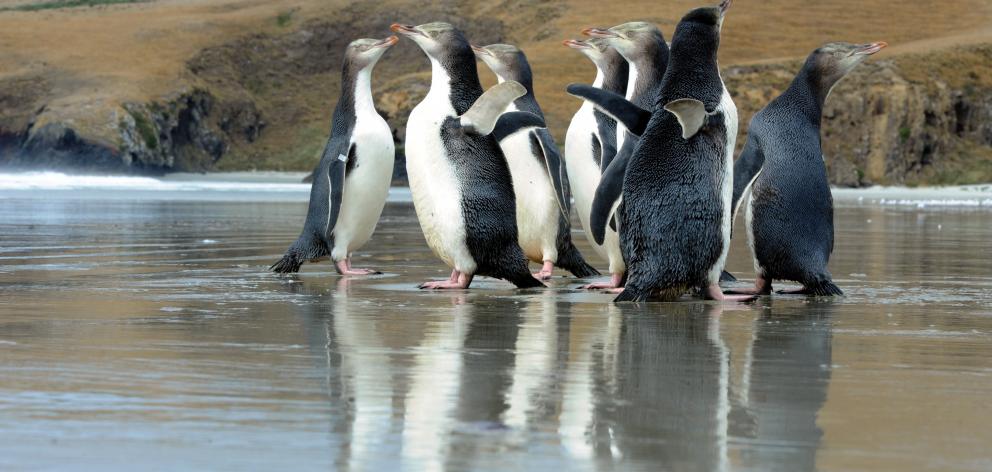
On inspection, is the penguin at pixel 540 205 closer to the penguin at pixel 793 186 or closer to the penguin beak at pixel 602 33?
the penguin beak at pixel 602 33

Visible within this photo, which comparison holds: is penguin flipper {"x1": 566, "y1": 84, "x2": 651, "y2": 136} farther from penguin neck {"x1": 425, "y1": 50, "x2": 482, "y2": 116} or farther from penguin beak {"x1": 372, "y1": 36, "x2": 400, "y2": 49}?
penguin beak {"x1": 372, "y1": 36, "x2": 400, "y2": 49}

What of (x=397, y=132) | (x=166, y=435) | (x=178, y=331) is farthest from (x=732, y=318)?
(x=397, y=132)

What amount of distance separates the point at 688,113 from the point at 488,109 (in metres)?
1.36

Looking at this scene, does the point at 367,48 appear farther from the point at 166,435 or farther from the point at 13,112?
the point at 13,112

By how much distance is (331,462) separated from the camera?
11.3 ft

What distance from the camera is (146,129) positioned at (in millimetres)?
50094

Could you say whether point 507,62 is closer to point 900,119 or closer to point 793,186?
point 793,186

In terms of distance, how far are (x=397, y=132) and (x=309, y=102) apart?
2551 centimetres

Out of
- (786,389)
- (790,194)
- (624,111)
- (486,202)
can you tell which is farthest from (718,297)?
(786,389)

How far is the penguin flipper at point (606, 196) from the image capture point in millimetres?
7746

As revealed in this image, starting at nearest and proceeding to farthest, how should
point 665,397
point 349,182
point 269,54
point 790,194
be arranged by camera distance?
point 665,397 → point 790,194 → point 349,182 → point 269,54

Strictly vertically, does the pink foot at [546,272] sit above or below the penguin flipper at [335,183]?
below

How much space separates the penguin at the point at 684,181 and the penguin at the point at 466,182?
85cm

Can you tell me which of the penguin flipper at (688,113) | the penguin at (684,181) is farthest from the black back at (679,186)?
the penguin flipper at (688,113)
